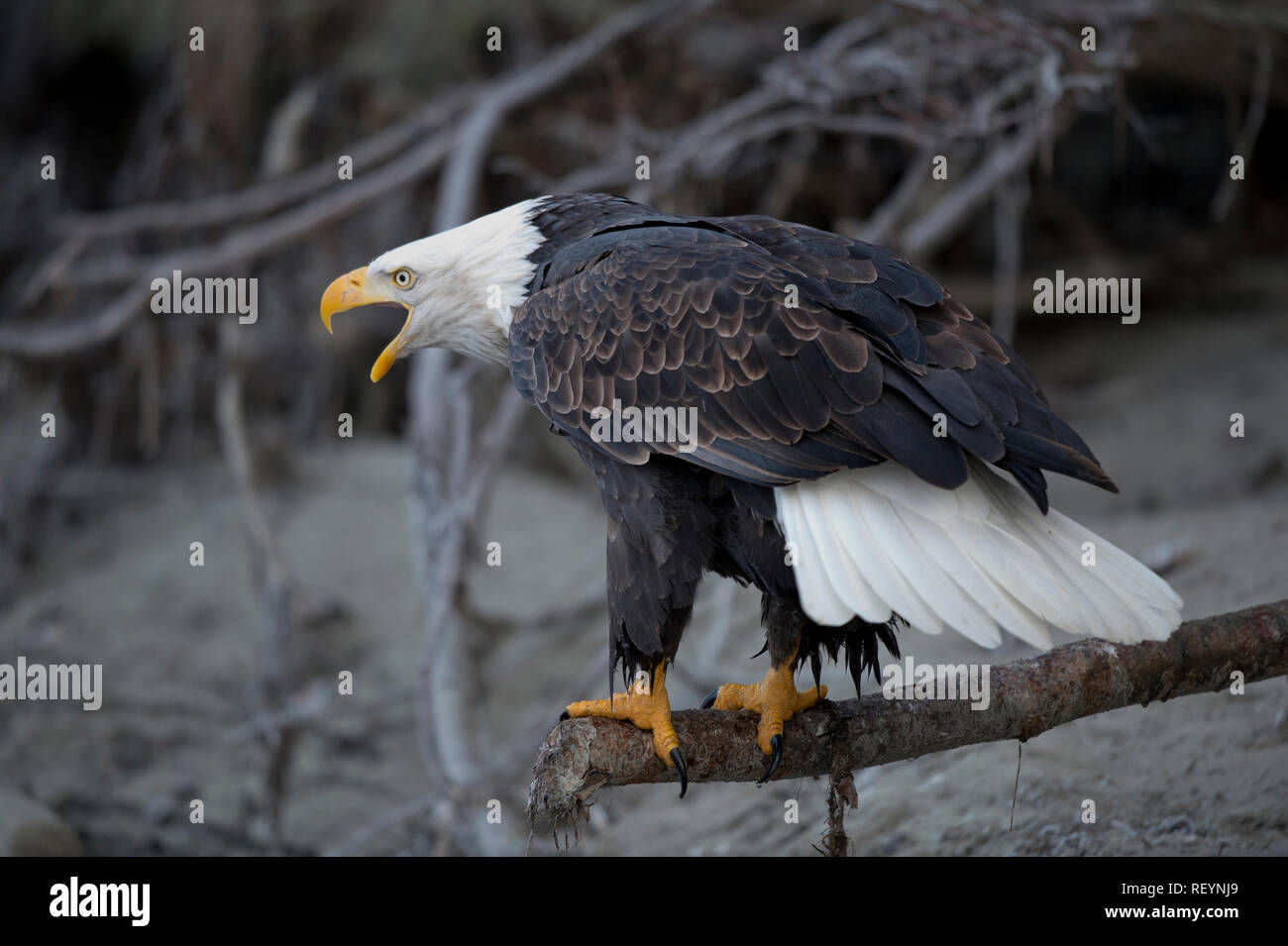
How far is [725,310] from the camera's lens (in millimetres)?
2668

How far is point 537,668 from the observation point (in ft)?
19.9

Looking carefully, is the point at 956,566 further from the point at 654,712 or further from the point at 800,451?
the point at 654,712

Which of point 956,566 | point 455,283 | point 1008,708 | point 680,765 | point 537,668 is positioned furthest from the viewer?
point 537,668

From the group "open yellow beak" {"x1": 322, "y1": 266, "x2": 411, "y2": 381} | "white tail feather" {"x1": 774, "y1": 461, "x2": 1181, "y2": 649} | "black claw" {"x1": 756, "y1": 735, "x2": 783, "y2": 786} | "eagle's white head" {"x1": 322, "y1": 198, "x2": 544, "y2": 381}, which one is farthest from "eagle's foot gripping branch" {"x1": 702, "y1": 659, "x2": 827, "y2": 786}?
"open yellow beak" {"x1": 322, "y1": 266, "x2": 411, "y2": 381}

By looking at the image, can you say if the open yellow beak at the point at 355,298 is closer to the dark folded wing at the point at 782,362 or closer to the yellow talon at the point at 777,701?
the dark folded wing at the point at 782,362

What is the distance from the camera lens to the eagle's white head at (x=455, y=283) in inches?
123

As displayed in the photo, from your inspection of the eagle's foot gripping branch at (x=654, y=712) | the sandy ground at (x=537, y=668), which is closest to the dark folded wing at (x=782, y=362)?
the eagle's foot gripping branch at (x=654, y=712)

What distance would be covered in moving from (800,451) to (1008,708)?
766 millimetres

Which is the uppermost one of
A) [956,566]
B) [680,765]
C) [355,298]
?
[355,298]

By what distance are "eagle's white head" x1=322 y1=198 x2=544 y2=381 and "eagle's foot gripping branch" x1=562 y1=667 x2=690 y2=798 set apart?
96 centimetres

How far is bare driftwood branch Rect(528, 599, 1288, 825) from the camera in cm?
270

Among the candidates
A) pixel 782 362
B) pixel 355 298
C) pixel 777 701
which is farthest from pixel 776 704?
pixel 355 298

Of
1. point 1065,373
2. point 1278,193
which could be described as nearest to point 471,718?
point 1065,373

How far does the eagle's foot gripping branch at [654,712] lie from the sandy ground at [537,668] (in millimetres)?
726
